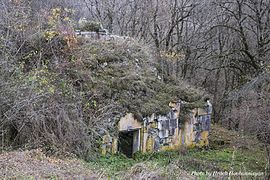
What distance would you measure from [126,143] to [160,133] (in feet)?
3.52

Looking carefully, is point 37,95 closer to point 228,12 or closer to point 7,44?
point 7,44

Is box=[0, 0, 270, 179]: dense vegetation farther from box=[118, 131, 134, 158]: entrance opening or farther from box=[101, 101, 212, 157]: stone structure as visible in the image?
box=[118, 131, 134, 158]: entrance opening

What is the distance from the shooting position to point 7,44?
9.46 metres

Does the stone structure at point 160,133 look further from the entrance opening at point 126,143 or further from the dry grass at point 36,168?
the dry grass at point 36,168

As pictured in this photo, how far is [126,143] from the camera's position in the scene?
10.9 metres

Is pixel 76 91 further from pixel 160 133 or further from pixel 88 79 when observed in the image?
pixel 160 133

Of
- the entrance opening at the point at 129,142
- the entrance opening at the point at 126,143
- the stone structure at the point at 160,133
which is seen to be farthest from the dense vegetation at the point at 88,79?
the entrance opening at the point at 126,143

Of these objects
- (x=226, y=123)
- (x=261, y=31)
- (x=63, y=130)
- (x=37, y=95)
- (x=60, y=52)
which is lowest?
(x=226, y=123)

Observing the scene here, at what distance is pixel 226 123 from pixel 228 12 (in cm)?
534

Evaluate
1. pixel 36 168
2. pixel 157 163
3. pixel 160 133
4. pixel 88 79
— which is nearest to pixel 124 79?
pixel 88 79

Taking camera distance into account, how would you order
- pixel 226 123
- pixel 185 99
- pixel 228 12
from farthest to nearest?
1. pixel 226 123
2. pixel 228 12
3. pixel 185 99

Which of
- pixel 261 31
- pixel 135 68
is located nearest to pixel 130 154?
pixel 135 68

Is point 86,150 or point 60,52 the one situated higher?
point 60,52

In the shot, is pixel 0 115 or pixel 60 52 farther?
pixel 60 52
